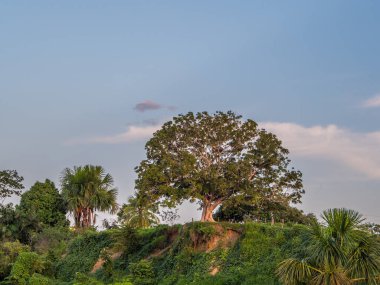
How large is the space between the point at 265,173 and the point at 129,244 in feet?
39.4

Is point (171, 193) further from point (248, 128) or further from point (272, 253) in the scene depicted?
point (272, 253)

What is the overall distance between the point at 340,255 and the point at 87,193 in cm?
4164

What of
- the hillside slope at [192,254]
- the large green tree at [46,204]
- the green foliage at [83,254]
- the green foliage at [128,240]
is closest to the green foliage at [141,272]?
the hillside slope at [192,254]

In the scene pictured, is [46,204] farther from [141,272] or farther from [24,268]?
[141,272]

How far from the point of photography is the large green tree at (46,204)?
205ft

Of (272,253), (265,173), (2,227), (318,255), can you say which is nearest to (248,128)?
(265,173)

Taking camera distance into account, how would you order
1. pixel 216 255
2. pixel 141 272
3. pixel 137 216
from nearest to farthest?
pixel 216 255 < pixel 141 272 < pixel 137 216

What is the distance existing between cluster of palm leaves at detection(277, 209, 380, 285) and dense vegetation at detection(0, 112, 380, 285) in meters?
0.03

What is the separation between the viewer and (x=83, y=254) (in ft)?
154

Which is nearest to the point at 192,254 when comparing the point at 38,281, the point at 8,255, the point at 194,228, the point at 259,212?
the point at 194,228

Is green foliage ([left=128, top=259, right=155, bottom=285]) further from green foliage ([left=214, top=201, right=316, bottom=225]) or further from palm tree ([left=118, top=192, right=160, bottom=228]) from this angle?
palm tree ([left=118, top=192, right=160, bottom=228])

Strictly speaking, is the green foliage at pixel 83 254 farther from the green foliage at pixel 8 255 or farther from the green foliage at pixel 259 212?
the green foliage at pixel 259 212

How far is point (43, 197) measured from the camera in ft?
208

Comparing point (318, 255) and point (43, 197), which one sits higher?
point (43, 197)
